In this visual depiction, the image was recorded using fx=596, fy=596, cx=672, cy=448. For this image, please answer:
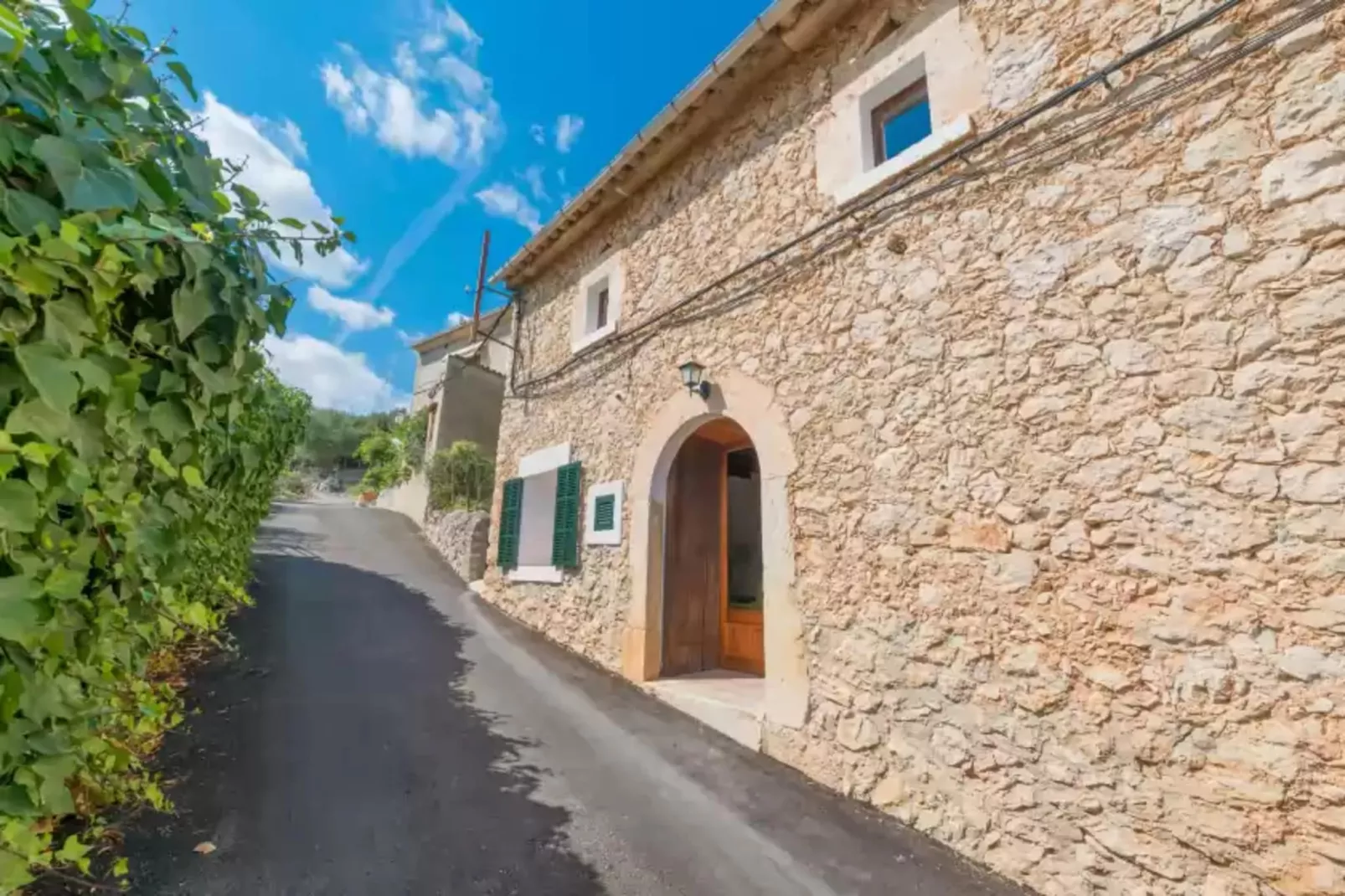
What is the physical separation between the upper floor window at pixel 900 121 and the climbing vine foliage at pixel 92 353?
4.18m

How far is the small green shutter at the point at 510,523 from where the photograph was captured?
8.30m

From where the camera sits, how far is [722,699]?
5.08 m

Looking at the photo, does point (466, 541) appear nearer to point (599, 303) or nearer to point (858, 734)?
Result: point (599, 303)

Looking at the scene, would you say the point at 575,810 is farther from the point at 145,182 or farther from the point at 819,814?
the point at 145,182

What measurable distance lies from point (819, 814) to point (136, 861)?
345cm

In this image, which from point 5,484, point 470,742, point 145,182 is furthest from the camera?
point 470,742

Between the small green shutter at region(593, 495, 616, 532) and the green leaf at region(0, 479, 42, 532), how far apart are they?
17.0 ft

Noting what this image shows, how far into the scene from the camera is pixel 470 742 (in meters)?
4.23

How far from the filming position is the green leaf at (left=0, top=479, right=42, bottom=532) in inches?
48.0

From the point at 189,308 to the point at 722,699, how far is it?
4631 millimetres

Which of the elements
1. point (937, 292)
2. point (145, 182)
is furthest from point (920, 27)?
point (145, 182)

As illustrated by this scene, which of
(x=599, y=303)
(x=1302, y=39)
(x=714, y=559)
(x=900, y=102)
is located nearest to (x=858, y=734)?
(x=714, y=559)

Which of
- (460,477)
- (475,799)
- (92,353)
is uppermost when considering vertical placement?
(460,477)

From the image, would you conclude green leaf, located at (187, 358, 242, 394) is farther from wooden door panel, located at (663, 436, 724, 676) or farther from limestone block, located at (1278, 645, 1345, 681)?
wooden door panel, located at (663, 436, 724, 676)
